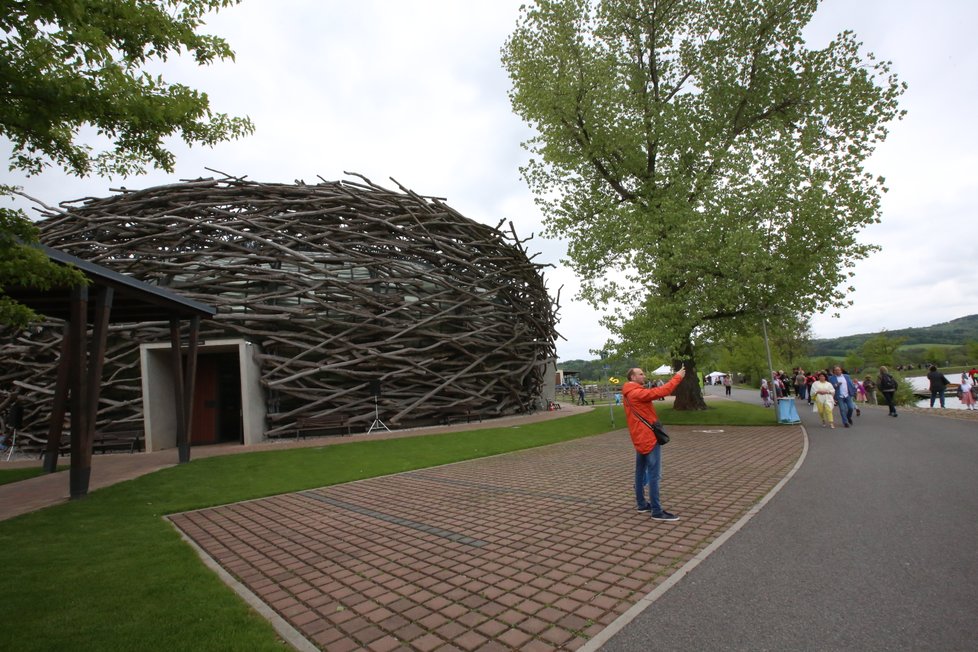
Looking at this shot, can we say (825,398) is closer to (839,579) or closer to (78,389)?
(839,579)

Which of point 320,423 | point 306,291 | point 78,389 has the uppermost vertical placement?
point 306,291

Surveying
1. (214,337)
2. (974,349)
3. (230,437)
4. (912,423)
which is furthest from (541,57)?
(974,349)

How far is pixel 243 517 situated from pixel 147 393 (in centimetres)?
1090

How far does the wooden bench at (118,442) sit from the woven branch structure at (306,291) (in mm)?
1046

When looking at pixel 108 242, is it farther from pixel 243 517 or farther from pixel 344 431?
pixel 243 517

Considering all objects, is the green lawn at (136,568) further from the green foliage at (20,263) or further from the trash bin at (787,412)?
the trash bin at (787,412)

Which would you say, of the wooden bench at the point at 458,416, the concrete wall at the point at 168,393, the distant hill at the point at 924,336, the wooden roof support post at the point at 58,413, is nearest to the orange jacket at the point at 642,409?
the wooden roof support post at the point at 58,413

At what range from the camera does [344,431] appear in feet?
56.7

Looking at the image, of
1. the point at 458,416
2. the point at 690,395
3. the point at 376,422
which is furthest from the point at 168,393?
the point at 690,395

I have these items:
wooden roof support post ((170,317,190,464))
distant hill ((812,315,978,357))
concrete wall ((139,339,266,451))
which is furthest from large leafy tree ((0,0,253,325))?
distant hill ((812,315,978,357))

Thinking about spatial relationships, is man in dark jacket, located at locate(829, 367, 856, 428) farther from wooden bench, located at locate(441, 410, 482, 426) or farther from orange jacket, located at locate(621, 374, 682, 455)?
wooden bench, located at locate(441, 410, 482, 426)

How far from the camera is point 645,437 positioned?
5852 mm

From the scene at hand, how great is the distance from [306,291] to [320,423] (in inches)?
176

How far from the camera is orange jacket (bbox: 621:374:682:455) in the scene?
19.1 feet
